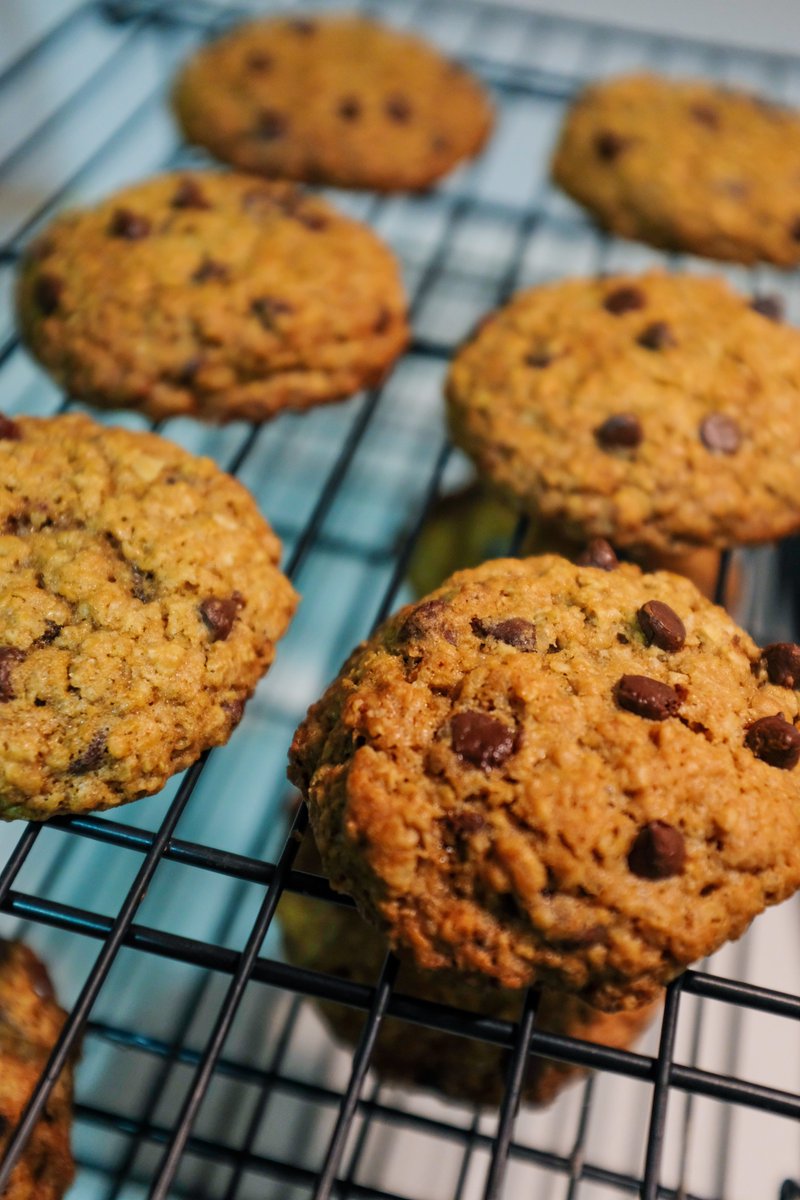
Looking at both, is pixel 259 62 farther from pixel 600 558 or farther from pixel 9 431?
pixel 600 558

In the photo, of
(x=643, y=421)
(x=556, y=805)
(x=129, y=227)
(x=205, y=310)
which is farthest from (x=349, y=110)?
(x=556, y=805)

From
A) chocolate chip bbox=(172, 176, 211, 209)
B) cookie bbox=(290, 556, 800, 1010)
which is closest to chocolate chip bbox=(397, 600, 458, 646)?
cookie bbox=(290, 556, 800, 1010)

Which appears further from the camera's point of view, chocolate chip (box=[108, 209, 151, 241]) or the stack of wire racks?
chocolate chip (box=[108, 209, 151, 241])

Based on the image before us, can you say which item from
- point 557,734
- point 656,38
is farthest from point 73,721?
point 656,38

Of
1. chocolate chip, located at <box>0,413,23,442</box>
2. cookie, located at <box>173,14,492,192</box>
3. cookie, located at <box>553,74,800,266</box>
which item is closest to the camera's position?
chocolate chip, located at <box>0,413,23,442</box>

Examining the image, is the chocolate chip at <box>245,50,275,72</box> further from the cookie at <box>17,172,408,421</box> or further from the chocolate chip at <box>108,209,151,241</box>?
the chocolate chip at <box>108,209,151,241</box>

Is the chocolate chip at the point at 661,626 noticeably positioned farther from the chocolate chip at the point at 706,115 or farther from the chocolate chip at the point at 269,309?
the chocolate chip at the point at 706,115

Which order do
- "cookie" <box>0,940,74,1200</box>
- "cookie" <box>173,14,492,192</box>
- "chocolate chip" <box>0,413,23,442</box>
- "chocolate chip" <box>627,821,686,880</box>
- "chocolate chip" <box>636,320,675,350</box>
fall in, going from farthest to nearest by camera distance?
"cookie" <box>173,14,492,192</box> < "chocolate chip" <box>636,320,675,350</box> < "chocolate chip" <box>0,413,23,442</box> < "cookie" <box>0,940,74,1200</box> < "chocolate chip" <box>627,821,686,880</box>

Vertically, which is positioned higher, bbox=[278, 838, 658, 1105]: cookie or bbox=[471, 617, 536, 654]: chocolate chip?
bbox=[471, 617, 536, 654]: chocolate chip
